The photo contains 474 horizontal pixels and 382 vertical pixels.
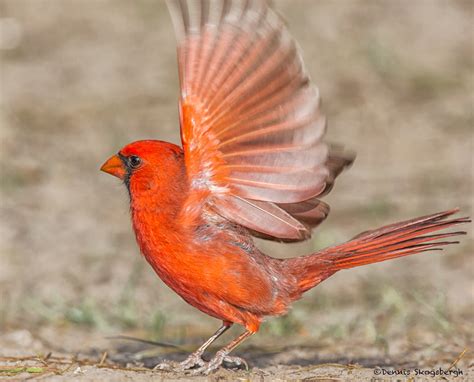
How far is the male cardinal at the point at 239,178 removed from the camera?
461 cm

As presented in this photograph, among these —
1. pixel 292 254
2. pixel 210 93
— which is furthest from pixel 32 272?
pixel 210 93

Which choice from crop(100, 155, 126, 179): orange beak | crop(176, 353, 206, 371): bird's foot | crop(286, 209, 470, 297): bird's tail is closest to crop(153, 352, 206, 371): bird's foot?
crop(176, 353, 206, 371): bird's foot

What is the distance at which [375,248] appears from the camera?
5.16 meters

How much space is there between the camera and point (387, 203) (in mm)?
8766

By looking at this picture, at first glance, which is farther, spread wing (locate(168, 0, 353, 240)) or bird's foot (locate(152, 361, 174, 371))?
bird's foot (locate(152, 361, 174, 371))

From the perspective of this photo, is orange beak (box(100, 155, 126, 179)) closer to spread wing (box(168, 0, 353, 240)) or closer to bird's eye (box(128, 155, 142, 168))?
bird's eye (box(128, 155, 142, 168))

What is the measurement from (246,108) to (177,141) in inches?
210

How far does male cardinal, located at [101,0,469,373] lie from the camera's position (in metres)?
4.61

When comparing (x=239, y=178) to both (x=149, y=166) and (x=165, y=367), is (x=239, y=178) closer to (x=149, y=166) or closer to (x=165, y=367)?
(x=149, y=166)

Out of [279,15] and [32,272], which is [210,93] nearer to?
[279,15]

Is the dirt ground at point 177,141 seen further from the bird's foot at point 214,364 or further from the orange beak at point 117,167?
the orange beak at point 117,167

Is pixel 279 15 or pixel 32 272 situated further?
pixel 32 272

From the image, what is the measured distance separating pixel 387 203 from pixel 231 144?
4.24m

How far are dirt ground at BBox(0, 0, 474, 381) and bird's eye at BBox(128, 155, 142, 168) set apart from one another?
0.32 m
